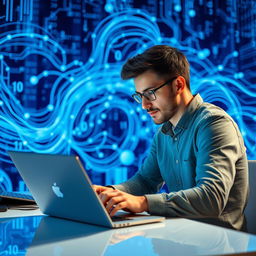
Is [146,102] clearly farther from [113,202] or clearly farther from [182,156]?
[113,202]

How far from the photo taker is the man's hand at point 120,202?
1.16 meters

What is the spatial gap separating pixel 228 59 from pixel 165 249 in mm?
3184

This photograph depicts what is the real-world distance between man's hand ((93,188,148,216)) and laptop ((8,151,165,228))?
26 millimetres

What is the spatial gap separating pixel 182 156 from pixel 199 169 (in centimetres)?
23

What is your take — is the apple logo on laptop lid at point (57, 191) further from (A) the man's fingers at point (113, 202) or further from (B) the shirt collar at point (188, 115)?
(B) the shirt collar at point (188, 115)

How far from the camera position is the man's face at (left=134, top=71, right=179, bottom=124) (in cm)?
166

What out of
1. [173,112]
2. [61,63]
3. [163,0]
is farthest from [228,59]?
[173,112]

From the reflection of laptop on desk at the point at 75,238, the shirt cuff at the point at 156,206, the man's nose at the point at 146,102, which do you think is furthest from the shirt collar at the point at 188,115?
the reflection of laptop on desk at the point at 75,238

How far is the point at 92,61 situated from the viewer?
338cm

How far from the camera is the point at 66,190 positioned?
44.4 inches

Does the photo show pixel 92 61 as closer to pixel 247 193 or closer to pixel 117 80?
pixel 117 80

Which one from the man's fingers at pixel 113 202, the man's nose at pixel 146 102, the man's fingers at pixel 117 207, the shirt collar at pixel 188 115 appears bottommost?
the man's fingers at pixel 117 207

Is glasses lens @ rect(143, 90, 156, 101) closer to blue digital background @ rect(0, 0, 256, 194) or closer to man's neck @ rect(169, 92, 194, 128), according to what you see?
man's neck @ rect(169, 92, 194, 128)

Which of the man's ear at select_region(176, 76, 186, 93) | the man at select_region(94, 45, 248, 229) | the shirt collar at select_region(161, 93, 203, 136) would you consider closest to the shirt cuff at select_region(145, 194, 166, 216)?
the man at select_region(94, 45, 248, 229)
